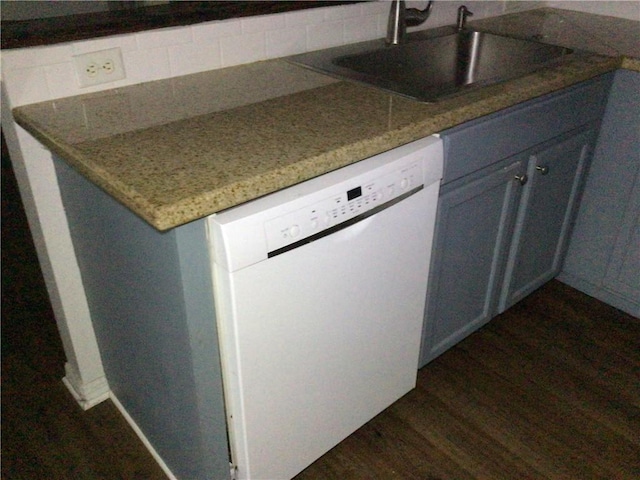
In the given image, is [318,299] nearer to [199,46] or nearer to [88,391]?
[199,46]

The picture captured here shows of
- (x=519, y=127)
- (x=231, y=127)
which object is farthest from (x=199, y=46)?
(x=519, y=127)

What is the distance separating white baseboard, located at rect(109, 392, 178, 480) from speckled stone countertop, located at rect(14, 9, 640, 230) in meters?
0.90

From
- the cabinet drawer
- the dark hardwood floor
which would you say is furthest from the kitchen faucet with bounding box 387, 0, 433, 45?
the dark hardwood floor

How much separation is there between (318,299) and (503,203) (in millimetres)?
779

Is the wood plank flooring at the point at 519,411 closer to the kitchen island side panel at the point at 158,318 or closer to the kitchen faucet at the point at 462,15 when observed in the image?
the kitchen island side panel at the point at 158,318

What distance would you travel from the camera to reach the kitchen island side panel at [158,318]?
110cm

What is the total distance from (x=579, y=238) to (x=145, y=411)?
171 centimetres

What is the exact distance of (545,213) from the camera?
6.47 ft

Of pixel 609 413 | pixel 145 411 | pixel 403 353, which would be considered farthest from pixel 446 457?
pixel 145 411

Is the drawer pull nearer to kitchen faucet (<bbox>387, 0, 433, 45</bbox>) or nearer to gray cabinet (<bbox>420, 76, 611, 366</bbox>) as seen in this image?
gray cabinet (<bbox>420, 76, 611, 366</bbox>)

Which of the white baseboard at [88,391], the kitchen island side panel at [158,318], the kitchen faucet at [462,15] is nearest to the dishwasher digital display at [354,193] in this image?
the kitchen island side panel at [158,318]

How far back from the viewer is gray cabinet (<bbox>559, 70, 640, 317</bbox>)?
6.38 ft

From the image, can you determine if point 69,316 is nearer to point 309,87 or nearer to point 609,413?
point 309,87

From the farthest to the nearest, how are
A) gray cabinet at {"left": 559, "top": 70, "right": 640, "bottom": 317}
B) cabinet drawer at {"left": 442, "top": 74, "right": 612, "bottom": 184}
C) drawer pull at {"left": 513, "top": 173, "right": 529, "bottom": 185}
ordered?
gray cabinet at {"left": 559, "top": 70, "right": 640, "bottom": 317}, drawer pull at {"left": 513, "top": 173, "right": 529, "bottom": 185}, cabinet drawer at {"left": 442, "top": 74, "right": 612, "bottom": 184}
